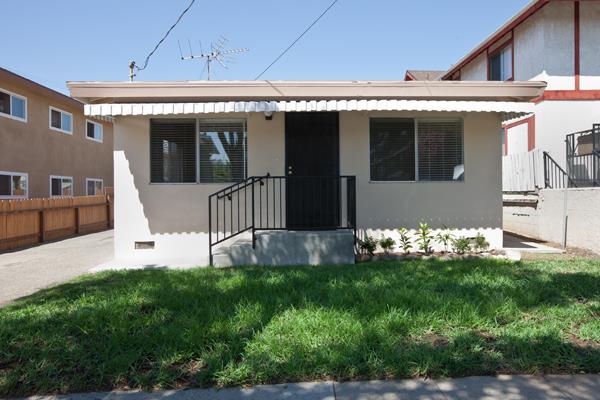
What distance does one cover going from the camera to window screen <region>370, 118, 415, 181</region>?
8180 millimetres

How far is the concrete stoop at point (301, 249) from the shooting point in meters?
7.13

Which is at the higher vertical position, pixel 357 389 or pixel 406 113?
pixel 406 113

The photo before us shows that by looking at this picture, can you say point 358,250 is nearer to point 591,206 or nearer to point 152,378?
point 591,206

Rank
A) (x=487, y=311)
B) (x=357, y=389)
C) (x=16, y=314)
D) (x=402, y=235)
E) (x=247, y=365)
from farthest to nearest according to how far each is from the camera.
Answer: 1. (x=402, y=235)
2. (x=16, y=314)
3. (x=487, y=311)
4. (x=247, y=365)
5. (x=357, y=389)

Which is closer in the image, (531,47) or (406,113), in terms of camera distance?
(406,113)

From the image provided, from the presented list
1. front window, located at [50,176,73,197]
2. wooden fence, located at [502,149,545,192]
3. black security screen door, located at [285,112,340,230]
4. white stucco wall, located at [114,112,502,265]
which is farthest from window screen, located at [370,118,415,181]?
front window, located at [50,176,73,197]

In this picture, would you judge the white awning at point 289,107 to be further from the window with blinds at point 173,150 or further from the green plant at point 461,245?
the green plant at point 461,245

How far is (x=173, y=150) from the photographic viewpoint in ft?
26.6

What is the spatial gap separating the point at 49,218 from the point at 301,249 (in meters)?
8.65

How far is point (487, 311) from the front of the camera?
4211mm

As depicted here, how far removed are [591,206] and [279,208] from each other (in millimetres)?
6092

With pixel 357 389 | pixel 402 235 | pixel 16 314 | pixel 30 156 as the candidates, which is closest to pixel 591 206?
pixel 402 235

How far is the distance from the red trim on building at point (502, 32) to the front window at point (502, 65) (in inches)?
16.5

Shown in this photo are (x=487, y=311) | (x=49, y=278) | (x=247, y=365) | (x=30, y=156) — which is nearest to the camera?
(x=247, y=365)
